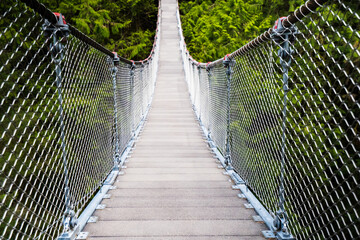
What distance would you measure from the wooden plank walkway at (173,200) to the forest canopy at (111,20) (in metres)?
6.22

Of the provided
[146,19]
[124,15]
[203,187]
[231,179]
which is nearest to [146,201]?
[203,187]

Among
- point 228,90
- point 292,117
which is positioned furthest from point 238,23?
point 292,117

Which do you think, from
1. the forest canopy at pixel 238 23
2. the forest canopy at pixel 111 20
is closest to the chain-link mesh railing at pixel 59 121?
the forest canopy at pixel 111 20

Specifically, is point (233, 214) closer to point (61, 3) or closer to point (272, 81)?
point (272, 81)

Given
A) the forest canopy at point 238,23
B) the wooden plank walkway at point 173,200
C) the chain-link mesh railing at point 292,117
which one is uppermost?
the forest canopy at point 238,23

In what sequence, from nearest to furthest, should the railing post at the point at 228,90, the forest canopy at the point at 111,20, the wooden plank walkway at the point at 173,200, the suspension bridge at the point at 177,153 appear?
the suspension bridge at the point at 177,153
the wooden plank walkway at the point at 173,200
the railing post at the point at 228,90
the forest canopy at the point at 111,20

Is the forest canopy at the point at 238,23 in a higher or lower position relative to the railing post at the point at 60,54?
higher

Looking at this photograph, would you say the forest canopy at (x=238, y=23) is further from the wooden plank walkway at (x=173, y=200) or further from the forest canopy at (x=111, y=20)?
the wooden plank walkway at (x=173, y=200)

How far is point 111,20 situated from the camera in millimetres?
12992

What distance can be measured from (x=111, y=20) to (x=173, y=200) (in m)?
12.4

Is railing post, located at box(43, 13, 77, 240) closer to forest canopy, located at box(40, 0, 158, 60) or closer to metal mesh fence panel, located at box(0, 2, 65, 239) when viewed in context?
metal mesh fence panel, located at box(0, 2, 65, 239)

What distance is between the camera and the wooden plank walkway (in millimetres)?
1713

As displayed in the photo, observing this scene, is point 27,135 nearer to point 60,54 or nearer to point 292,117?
point 60,54

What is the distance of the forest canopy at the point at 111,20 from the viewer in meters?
9.63
